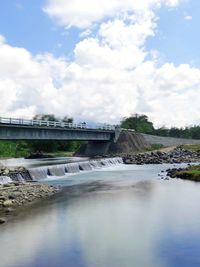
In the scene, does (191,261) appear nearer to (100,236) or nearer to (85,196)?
(100,236)

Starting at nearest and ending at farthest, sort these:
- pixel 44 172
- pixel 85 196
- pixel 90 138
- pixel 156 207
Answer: pixel 156 207 < pixel 85 196 < pixel 44 172 < pixel 90 138

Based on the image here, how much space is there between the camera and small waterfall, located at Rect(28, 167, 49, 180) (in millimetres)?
56041

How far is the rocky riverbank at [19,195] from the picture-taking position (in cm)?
3569

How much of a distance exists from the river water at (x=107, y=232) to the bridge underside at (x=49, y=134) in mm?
23090

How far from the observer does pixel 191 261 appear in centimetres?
2175

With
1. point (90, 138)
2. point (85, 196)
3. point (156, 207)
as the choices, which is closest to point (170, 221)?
point (156, 207)

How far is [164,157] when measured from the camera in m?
93.1

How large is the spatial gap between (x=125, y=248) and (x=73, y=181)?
32.2m

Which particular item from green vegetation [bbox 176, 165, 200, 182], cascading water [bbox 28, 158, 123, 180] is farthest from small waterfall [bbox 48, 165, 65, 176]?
green vegetation [bbox 176, 165, 200, 182]

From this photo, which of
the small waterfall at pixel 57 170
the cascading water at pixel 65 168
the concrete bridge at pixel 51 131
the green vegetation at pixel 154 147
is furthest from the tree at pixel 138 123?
the small waterfall at pixel 57 170

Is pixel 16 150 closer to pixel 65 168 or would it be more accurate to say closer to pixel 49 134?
pixel 49 134

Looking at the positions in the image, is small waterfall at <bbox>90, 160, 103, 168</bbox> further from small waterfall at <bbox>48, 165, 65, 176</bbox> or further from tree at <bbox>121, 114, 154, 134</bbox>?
tree at <bbox>121, 114, 154, 134</bbox>

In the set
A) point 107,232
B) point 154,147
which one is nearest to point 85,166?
point 154,147

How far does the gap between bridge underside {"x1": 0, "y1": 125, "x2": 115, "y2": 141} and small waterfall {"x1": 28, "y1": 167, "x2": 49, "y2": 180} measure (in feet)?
23.3
